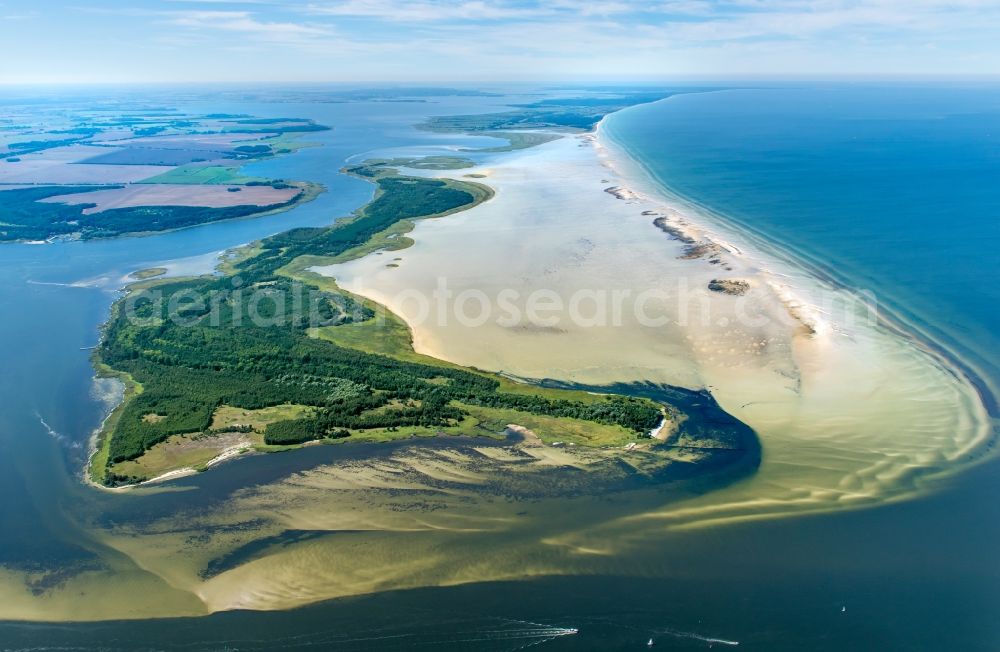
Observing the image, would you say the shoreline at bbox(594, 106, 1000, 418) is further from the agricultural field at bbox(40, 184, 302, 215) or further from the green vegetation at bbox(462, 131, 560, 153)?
the agricultural field at bbox(40, 184, 302, 215)

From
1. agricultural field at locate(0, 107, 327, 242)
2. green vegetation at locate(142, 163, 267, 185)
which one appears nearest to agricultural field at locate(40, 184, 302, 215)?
agricultural field at locate(0, 107, 327, 242)

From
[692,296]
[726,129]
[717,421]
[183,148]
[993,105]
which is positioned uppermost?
[993,105]

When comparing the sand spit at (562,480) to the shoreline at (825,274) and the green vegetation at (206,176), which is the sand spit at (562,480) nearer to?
the shoreline at (825,274)

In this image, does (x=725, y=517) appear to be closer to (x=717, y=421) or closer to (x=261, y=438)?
(x=717, y=421)

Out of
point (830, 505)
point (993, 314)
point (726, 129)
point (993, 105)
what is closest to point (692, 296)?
point (993, 314)

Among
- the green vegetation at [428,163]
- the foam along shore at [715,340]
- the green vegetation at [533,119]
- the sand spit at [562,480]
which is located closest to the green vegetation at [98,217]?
the green vegetation at [428,163]
